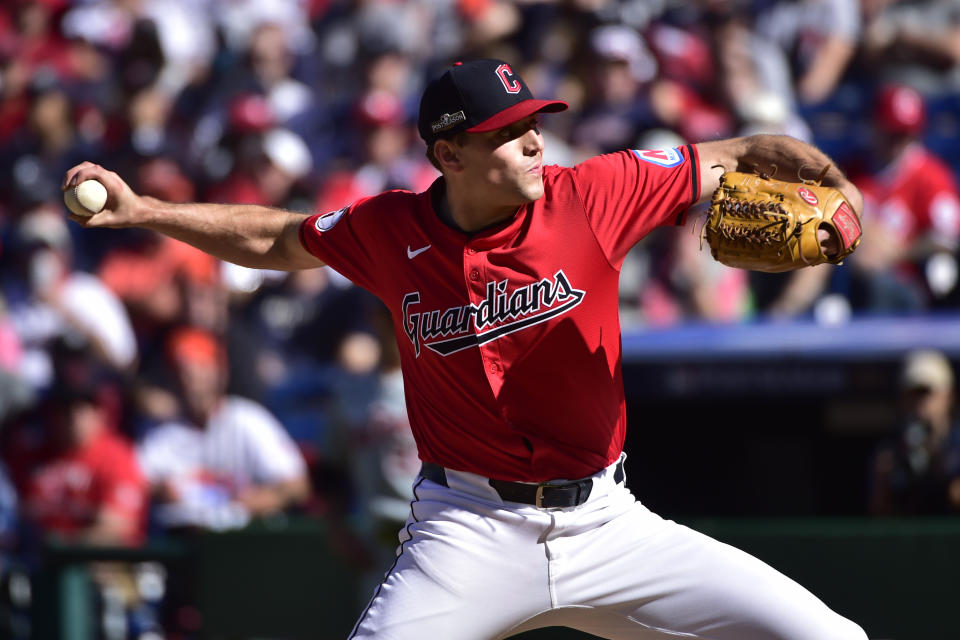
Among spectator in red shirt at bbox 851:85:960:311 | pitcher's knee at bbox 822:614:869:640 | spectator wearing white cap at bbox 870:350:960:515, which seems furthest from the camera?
spectator in red shirt at bbox 851:85:960:311

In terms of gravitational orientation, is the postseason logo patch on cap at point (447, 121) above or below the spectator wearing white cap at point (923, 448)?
above

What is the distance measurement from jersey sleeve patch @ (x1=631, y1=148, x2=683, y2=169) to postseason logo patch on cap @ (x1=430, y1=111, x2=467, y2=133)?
52 cm

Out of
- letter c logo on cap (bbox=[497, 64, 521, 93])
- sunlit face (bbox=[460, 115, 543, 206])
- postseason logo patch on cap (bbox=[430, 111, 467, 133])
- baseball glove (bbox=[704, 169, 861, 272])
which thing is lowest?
baseball glove (bbox=[704, 169, 861, 272])

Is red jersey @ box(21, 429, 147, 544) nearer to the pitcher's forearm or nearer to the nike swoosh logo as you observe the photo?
the pitcher's forearm

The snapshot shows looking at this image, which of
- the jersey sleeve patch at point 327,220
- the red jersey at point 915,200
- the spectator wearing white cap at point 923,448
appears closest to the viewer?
the jersey sleeve patch at point 327,220

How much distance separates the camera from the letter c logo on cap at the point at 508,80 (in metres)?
3.07

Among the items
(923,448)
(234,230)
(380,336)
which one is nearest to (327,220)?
(234,230)

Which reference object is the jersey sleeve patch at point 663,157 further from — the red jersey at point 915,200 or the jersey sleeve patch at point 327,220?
the red jersey at point 915,200

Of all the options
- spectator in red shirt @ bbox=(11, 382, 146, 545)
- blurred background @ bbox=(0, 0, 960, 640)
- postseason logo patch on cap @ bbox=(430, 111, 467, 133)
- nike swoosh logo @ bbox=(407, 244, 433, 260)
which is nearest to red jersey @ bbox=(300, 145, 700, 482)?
nike swoosh logo @ bbox=(407, 244, 433, 260)

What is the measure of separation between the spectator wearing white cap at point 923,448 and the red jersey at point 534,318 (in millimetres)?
2134

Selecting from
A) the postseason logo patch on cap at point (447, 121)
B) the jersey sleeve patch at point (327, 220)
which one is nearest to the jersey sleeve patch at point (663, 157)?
the postseason logo patch on cap at point (447, 121)

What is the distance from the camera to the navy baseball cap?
9.94 feet

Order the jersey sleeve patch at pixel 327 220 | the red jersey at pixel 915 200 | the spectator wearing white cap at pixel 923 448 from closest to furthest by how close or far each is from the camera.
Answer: the jersey sleeve patch at pixel 327 220
the spectator wearing white cap at pixel 923 448
the red jersey at pixel 915 200

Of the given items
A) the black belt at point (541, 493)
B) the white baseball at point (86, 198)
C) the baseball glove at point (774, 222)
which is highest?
the white baseball at point (86, 198)
